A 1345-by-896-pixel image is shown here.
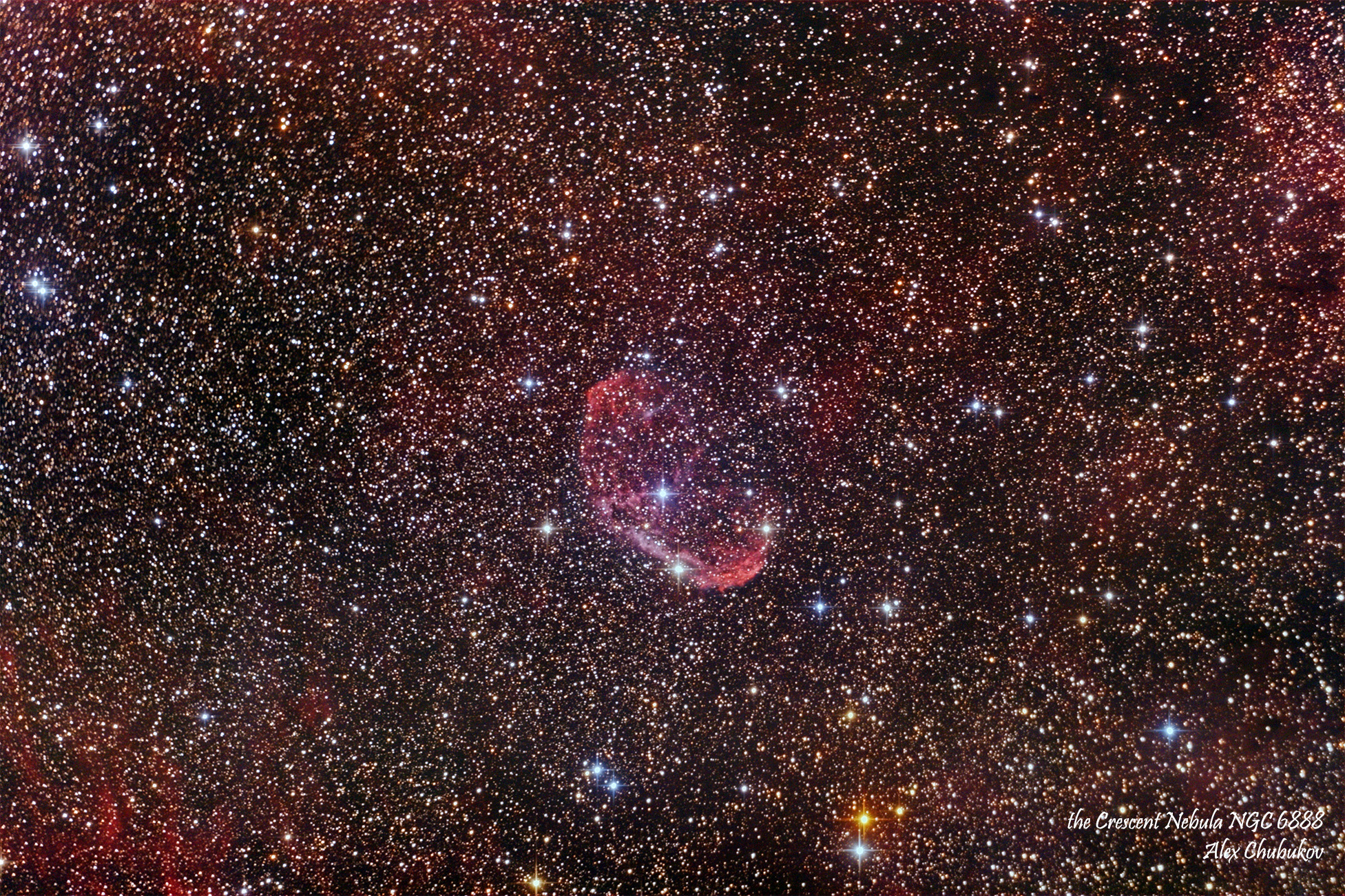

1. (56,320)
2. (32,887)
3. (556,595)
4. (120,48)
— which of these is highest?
(120,48)

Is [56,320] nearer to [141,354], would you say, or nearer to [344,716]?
[141,354]

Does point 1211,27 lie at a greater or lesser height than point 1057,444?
greater

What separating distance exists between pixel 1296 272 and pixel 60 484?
76 centimetres

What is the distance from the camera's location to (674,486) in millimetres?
381

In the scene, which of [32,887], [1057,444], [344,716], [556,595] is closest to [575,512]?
[556,595]

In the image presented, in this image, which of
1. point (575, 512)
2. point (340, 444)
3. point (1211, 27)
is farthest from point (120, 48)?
point (1211, 27)

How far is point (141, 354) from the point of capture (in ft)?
1.22

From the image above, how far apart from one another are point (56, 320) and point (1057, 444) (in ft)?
2.01

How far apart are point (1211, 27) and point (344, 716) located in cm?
67

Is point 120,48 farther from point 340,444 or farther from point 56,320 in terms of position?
point 340,444

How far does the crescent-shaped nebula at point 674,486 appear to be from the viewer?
1.23 ft

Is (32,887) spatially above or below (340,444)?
below

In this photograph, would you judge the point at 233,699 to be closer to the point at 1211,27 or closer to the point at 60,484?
the point at 60,484

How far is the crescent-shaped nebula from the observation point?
0.37 m
